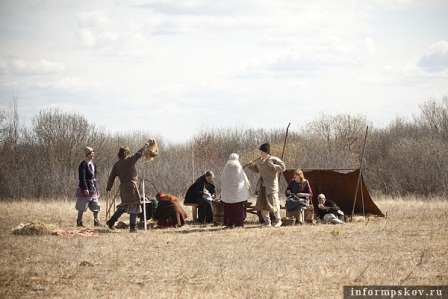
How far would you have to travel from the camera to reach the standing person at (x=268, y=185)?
59.3 feet

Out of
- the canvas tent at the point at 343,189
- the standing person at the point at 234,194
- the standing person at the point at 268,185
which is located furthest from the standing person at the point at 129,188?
the canvas tent at the point at 343,189

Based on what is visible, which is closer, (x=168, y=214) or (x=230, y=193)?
(x=230, y=193)

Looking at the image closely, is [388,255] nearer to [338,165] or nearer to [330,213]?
[330,213]

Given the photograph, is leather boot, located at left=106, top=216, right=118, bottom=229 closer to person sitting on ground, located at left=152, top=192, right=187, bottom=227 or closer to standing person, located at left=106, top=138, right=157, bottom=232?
standing person, located at left=106, top=138, right=157, bottom=232

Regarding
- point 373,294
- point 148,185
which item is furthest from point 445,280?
point 148,185

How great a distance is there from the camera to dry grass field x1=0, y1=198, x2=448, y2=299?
1058 cm

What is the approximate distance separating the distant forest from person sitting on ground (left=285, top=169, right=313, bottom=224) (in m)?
10.3

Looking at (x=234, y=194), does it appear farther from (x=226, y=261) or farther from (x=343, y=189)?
(x=226, y=261)

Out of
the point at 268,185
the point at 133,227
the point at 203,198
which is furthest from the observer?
the point at 203,198

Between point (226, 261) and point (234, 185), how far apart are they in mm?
5457

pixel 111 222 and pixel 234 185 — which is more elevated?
pixel 234 185

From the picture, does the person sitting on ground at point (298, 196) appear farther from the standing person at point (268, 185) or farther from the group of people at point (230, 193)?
the standing person at point (268, 185)

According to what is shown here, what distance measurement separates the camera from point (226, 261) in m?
12.7

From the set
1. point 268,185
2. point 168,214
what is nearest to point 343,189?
point 268,185
